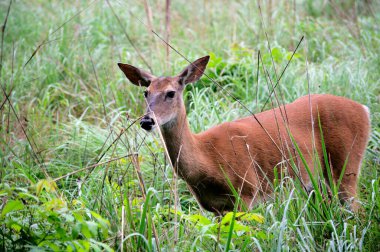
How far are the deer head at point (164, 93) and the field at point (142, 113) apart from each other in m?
0.22

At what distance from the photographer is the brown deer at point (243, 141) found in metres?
4.39

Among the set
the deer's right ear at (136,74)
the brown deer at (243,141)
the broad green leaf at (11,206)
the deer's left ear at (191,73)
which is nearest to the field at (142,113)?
the broad green leaf at (11,206)

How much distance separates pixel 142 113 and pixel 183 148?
1.54 meters

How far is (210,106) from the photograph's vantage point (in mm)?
5766

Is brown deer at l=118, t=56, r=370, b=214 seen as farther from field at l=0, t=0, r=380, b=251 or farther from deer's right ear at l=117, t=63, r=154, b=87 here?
field at l=0, t=0, r=380, b=251

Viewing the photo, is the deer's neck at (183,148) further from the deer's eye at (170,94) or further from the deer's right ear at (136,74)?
the deer's right ear at (136,74)

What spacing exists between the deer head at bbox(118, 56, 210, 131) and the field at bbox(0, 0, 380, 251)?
218 mm

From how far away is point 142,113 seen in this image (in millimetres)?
5812

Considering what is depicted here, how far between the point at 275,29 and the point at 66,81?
2600 millimetres

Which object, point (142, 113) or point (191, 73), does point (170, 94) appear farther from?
point (142, 113)

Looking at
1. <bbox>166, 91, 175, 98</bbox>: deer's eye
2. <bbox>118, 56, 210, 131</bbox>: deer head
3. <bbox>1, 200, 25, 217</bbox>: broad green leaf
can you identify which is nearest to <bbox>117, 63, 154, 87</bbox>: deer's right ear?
<bbox>118, 56, 210, 131</bbox>: deer head

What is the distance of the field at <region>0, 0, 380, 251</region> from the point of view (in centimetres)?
317

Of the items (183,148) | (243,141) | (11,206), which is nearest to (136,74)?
(183,148)

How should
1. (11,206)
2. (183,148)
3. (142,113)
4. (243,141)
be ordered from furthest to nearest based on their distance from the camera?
(142,113) → (243,141) → (183,148) → (11,206)
